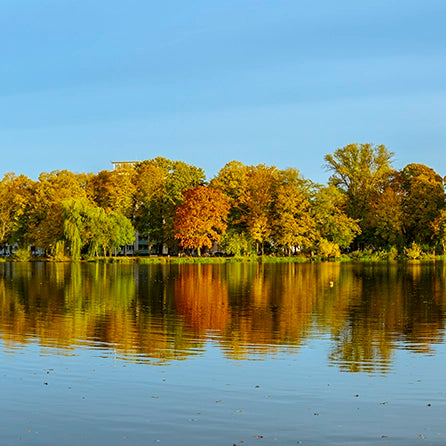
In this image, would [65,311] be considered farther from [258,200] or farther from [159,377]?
[258,200]

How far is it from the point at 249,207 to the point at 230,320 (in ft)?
212

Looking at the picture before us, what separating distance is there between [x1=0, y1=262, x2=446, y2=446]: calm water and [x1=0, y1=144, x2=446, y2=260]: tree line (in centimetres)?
5582

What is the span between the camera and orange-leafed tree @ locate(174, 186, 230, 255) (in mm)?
80188

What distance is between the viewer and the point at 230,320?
2159 cm

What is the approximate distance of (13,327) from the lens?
1970 centimetres

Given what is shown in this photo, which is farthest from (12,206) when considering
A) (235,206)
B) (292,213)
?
(292,213)

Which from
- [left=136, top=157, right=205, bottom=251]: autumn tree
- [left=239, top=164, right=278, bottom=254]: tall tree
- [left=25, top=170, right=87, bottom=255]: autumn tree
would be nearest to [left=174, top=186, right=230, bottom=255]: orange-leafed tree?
[left=239, top=164, right=278, bottom=254]: tall tree

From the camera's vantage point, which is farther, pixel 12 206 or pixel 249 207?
pixel 12 206

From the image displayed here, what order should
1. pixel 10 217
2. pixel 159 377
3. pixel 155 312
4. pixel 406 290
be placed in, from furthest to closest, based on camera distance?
pixel 10 217
pixel 406 290
pixel 155 312
pixel 159 377

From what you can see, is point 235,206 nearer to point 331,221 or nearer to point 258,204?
point 258,204

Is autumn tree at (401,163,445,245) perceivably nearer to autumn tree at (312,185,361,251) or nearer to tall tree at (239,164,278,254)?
autumn tree at (312,185,361,251)

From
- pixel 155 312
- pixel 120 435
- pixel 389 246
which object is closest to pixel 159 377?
pixel 120 435

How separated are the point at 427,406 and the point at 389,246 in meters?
78.5

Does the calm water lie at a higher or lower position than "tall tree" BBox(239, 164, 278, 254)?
lower
